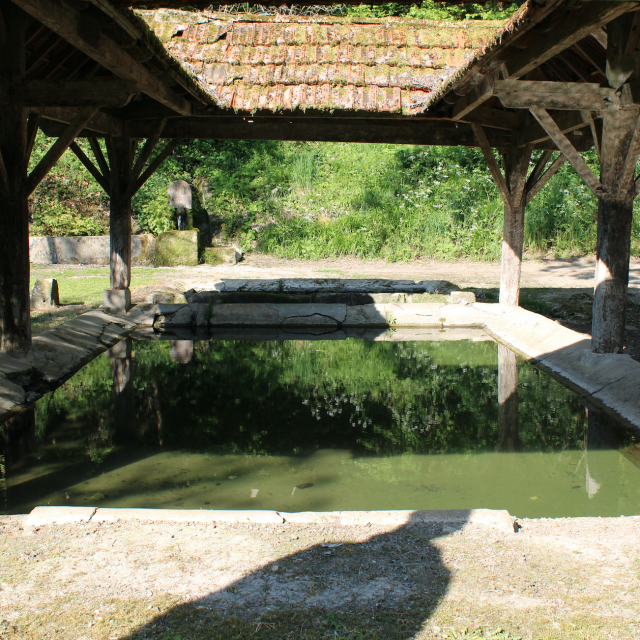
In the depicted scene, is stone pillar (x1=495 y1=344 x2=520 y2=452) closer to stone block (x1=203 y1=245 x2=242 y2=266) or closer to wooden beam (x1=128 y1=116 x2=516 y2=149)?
wooden beam (x1=128 y1=116 x2=516 y2=149)

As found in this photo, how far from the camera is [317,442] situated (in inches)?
184

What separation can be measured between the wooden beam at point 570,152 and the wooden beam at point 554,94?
0.10m

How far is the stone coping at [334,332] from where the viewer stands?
5.50 meters

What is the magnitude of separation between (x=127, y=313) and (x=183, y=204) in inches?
249

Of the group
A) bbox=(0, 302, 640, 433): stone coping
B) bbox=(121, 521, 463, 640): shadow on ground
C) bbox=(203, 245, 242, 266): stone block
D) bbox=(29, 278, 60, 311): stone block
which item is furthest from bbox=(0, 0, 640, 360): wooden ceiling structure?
bbox=(203, 245, 242, 266): stone block

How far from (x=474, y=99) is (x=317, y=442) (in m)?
3.97

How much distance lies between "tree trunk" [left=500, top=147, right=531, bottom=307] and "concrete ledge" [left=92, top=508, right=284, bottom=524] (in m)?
7.06

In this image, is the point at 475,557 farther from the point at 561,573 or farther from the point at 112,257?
the point at 112,257

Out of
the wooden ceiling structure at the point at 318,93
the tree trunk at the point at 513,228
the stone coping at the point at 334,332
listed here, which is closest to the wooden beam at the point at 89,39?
the wooden ceiling structure at the point at 318,93

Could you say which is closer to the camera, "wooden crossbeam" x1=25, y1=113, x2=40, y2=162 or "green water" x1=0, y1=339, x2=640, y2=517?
"green water" x1=0, y1=339, x2=640, y2=517

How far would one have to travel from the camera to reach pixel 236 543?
9.63ft

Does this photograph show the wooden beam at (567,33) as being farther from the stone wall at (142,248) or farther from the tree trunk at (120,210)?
the stone wall at (142,248)

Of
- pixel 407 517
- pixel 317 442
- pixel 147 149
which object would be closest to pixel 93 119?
pixel 147 149

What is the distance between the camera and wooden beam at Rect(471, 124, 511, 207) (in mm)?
8070
